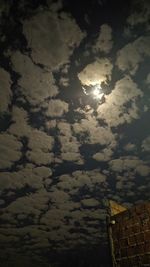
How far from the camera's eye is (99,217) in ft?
45.7

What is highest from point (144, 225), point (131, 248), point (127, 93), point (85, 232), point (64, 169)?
point (127, 93)

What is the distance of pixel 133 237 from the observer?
5891mm

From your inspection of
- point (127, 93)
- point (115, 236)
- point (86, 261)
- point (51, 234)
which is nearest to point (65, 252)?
point (86, 261)

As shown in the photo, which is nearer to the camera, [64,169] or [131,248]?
[131,248]

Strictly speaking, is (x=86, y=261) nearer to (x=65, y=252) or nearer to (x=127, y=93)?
(x=65, y=252)

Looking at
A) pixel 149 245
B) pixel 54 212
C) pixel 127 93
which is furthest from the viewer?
pixel 54 212

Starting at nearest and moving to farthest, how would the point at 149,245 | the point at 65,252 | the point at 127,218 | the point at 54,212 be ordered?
the point at 149,245
the point at 127,218
the point at 54,212
the point at 65,252

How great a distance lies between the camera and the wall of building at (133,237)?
5574 millimetres

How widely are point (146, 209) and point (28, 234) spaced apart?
12.4 meters

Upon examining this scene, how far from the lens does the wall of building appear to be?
219 inches

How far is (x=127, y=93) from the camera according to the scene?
285 inches

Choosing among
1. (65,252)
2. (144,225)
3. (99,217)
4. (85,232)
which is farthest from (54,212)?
(144,225)

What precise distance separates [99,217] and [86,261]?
8.30m

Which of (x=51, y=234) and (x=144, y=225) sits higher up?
(x=51, y=234)
